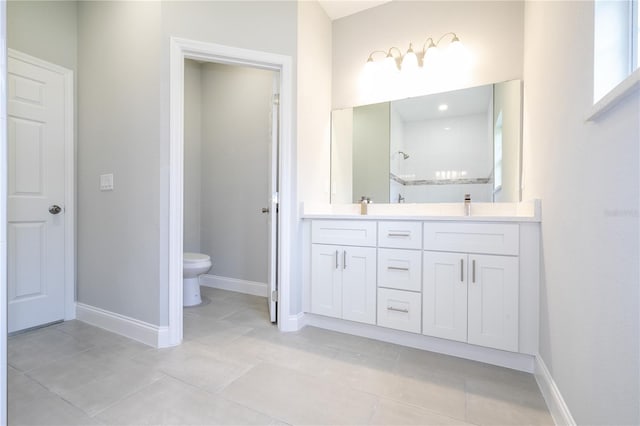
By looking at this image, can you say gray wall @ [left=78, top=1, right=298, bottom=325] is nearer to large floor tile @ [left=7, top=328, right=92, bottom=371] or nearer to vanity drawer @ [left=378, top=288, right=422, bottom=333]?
large floor tile @ [left=7, top=328, right=92, bottom=371]

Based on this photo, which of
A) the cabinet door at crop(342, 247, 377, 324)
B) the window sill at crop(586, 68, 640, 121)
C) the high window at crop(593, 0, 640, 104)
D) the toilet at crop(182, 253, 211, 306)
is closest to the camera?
the window sill at crop(586, 68, 640, 121)

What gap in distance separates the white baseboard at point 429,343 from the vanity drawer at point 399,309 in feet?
0.27

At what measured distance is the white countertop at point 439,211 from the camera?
5.63 feet

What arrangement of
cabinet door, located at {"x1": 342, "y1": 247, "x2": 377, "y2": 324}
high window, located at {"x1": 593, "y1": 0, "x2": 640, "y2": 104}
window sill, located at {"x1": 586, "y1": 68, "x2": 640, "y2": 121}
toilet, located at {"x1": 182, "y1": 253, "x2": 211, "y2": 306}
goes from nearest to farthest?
window sill, located at {"x1": 586, "y1": 68, "x2": 640, "y2": 121}
high window, located at {"x1": 593, "y1": 0, "x2": 640, "y2": 104}
cabinet door, located at {"x1": 342, "y1": 247, "x2": 377, "y2": 324}
toilet, located at {"x1": 182, "y1": 253, "x2": 211, "y2": 306}

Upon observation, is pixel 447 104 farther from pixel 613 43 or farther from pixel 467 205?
pixel 613 43

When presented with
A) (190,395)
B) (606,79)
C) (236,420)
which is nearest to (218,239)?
(190,395)

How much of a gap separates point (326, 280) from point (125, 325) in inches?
56.2

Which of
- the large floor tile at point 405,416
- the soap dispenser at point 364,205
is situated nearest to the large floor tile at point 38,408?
the large floor tile at point 405,416

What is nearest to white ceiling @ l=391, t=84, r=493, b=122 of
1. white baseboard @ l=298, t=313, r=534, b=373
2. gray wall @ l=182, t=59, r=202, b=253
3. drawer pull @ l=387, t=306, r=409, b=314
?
drawer pull @ l=387, t=306, r=409, b=314

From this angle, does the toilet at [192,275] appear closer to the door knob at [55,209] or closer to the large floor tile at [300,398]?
the door knob at [55,209]

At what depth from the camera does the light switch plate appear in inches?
87.0

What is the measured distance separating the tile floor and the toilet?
0.69 m

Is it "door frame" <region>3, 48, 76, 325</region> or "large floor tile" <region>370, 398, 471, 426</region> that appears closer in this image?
"large floor tile" <region>370, 398, 471, 426</region>

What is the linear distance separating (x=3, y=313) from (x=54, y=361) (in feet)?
4.00
